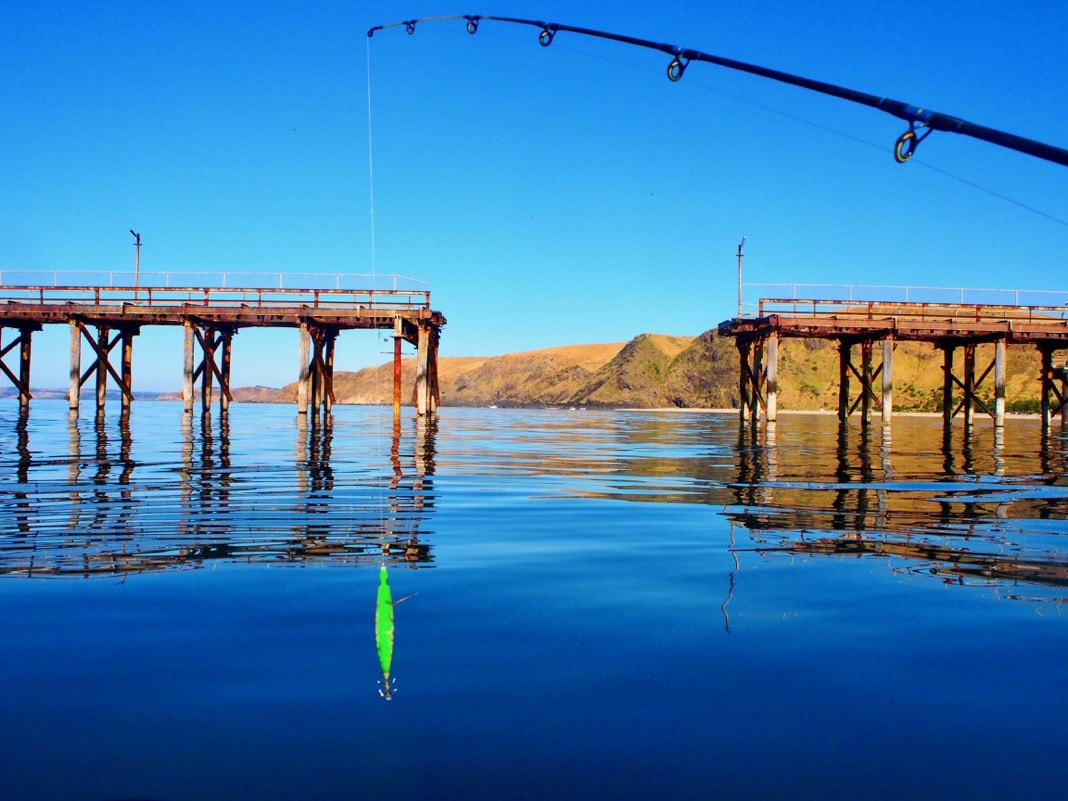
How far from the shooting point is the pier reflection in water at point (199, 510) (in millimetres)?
7000

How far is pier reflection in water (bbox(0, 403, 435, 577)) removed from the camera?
276 inches

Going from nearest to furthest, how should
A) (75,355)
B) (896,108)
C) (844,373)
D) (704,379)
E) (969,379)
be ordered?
(896,108) → (75,355) → (969,379) → (844,373) → (704,379)

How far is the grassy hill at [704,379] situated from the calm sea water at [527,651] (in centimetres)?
8387

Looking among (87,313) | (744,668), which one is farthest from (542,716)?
(87,313)

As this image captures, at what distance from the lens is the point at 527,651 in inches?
179

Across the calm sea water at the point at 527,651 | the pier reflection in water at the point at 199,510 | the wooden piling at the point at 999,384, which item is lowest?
the calm sea water at the point at 527,651

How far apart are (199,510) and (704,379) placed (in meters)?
110

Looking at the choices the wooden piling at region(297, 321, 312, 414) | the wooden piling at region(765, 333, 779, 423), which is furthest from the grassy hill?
the wooden piling at region(297, 321, 312, 414)

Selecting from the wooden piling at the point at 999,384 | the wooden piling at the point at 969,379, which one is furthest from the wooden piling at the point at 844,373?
the wooden piling at the point at 999,384

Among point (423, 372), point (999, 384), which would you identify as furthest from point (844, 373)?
point (423, 372)

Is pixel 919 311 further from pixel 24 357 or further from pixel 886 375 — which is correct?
pixel 24 357

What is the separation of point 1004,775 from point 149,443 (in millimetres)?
21423

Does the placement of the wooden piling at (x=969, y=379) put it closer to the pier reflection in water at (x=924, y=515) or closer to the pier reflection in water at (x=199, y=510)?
the pier reflection in water at (x=924, y=515)

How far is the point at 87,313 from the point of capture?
3859 centimetres
